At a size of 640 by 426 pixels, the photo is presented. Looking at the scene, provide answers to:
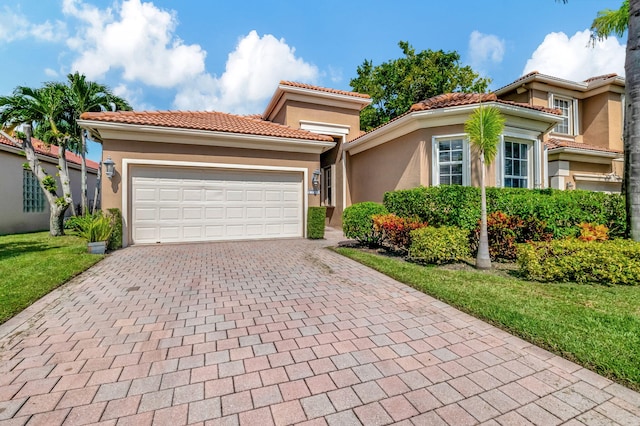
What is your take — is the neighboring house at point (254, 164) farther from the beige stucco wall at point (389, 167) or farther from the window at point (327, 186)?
the window at point (327, 186)

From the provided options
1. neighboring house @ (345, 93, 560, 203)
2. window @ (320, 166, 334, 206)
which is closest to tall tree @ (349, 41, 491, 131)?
window @ (320, 166, 334, 206)

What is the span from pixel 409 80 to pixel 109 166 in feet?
68.1

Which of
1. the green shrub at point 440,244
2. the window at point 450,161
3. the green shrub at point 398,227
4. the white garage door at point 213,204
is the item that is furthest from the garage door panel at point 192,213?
the window at point 450,161

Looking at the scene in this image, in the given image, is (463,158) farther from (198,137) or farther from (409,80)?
(409,80)

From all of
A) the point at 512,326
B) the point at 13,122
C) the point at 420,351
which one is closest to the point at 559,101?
the point at 512,326

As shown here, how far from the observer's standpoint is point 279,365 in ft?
8.75

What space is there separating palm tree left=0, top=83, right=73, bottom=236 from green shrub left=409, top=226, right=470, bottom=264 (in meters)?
13.2

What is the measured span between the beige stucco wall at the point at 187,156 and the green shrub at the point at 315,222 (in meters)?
0.57

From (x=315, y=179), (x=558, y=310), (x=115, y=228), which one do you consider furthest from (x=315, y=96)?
(x=558, y=310)

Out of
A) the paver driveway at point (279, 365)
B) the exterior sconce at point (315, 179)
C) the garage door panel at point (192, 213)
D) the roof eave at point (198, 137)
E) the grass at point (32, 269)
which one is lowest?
the paver driveway at point (279, 365)

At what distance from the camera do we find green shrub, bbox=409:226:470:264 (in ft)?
20.9

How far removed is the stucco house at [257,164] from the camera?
→ 9.15 metres

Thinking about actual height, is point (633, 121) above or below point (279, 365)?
above

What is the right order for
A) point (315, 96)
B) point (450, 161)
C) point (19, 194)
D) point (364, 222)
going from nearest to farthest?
point (364, 222), point (450, 161), point (19, 194), point (315, 96)
